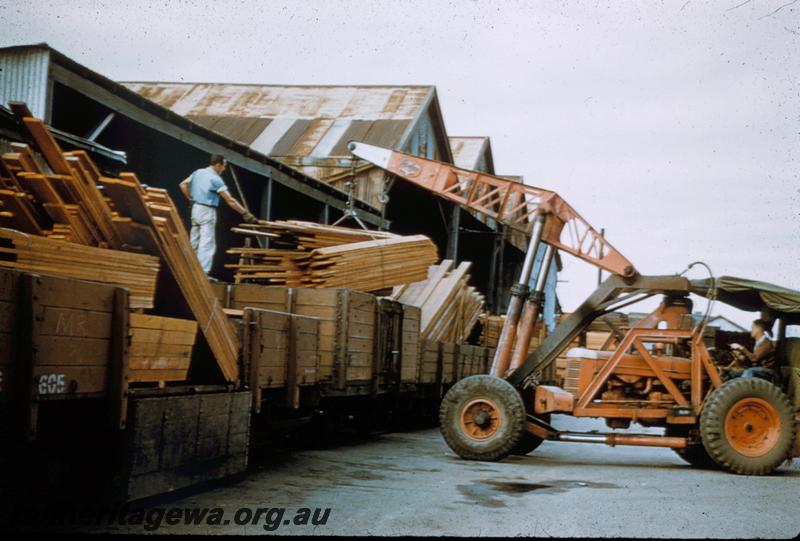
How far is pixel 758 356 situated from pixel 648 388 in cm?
149

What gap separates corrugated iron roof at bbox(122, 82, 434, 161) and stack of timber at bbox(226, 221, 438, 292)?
14.0 m

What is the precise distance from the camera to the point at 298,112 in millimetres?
30375

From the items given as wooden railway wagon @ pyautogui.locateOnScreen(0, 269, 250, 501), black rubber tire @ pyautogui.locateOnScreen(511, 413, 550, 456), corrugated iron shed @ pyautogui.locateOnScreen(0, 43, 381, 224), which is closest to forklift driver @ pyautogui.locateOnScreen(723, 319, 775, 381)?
black rubber tire @ pyautogui.locateOnScreen(511, 413, 550, 456)

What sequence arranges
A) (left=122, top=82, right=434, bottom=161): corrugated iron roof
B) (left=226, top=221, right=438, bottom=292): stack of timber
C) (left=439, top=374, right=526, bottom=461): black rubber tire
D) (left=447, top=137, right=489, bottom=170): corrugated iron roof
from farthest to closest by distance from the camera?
(left=447, top=137, right=489, bottom=170): corrugated iron roof → (left=122, top=82, right=434, bottom=161): corrugated iron roof → (left=226, top=221, right=438, bottom=292): stack of timber → (left=439, top=374, right=526, bottom=461): black rubber tire

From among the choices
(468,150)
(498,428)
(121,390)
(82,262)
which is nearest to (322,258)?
(498,428)

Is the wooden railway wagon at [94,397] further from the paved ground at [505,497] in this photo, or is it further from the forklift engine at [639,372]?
the forklift engine at [639,372]

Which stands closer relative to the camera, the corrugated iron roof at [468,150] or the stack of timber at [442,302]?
the stack of timber at [442,302]

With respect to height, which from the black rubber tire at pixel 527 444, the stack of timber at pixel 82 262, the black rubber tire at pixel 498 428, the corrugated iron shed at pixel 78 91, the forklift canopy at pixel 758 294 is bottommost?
the black rubber tire at pixel 527 444

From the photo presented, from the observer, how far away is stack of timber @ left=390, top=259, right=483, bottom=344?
18188 millimetres

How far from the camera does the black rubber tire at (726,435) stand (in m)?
11.1

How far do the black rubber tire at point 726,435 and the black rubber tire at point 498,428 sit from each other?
7.16ft

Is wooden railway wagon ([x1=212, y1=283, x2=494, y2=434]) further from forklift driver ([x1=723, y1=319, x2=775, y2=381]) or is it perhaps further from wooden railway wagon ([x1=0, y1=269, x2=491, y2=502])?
forklift driver ([x1=723, y1=319, x2=775, y2=381])

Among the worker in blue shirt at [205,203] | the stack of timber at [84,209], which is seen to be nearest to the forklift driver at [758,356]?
the worker in blue shirt at [205,203]

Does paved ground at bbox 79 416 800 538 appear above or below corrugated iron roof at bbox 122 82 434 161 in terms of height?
below
